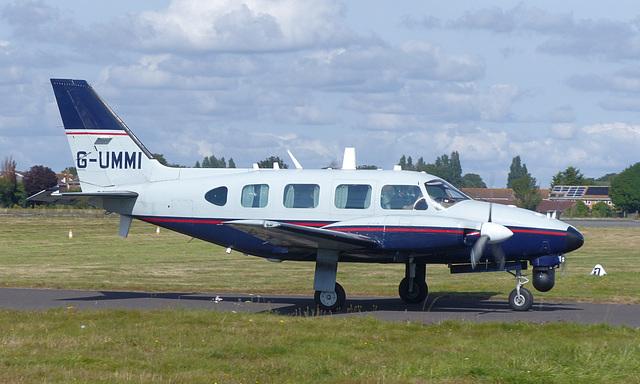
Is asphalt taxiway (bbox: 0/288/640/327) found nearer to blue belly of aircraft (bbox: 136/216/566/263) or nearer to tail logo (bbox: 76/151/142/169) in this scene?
blue belly of aircraft (bbox: 136/216/566/263)

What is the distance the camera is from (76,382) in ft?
28.7

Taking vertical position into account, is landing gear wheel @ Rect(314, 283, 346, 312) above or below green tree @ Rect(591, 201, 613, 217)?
below

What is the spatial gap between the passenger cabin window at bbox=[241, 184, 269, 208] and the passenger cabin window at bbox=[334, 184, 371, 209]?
167 centimetres

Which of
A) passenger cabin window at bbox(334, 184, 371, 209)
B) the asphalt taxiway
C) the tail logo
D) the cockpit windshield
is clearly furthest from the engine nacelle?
the tail logo

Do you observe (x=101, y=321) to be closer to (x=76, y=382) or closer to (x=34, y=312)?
(x=34, y=312)

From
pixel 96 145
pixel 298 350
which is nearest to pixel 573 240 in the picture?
pixel 298 350

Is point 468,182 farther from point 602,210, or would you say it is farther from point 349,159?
point 349,159

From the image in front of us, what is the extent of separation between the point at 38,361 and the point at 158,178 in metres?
8.38

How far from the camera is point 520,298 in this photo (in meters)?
15.3

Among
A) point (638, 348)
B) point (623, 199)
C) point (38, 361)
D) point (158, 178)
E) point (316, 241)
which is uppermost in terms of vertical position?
point (623, 199)

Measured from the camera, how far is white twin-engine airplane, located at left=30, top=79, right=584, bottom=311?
1465 centimetres

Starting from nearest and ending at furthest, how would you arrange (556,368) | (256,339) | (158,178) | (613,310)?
(556,368), (256,339), (613,310), (158,178)

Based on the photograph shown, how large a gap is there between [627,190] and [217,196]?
366 ft

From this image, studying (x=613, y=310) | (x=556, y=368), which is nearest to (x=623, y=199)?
(x=613, y=310)
